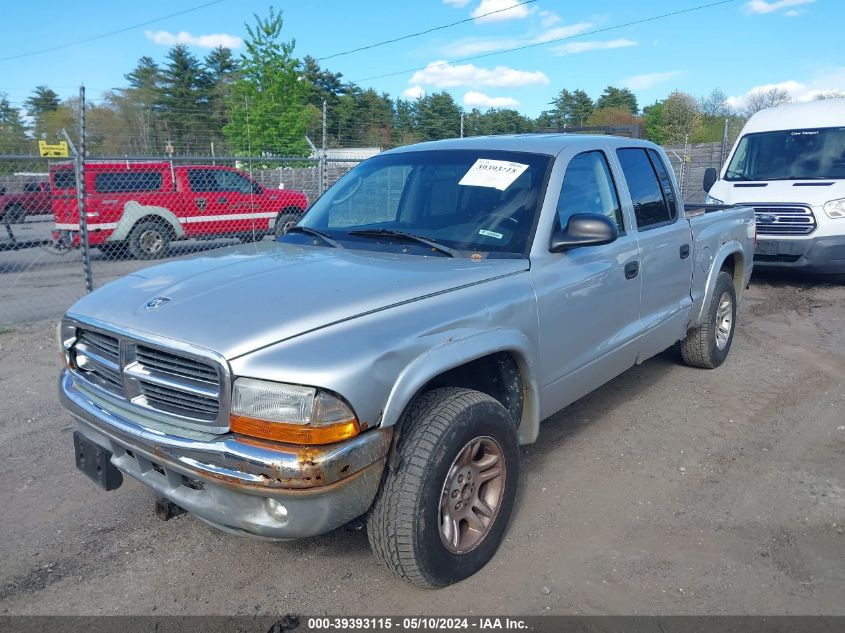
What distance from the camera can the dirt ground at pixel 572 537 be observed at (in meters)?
2.77

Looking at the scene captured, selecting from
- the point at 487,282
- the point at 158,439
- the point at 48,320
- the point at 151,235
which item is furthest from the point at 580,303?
the point at 151,235

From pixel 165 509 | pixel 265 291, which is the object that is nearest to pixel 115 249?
pixel 165 509

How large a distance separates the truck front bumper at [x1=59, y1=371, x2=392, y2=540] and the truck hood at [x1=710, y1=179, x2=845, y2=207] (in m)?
8.23

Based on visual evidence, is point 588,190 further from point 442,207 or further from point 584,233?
point 442,207

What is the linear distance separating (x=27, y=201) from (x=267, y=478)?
50.2ft

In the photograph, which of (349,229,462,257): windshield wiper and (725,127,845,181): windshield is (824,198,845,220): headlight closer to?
(725,127,845,181): windshield

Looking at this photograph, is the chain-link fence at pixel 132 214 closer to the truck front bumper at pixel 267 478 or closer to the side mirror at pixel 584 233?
the side mirror at pixel 584 233

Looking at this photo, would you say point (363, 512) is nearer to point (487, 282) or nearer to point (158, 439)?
point (158, 439)

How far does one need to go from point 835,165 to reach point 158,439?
9567 mm

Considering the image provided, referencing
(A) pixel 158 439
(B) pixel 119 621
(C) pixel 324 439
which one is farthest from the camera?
(B) pixel 119 621

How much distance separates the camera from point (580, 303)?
3.53 metres

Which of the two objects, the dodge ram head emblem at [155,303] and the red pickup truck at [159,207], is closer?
the dodge ram head emblem at [155,303]

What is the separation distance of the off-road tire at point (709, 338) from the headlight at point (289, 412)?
3910 mm

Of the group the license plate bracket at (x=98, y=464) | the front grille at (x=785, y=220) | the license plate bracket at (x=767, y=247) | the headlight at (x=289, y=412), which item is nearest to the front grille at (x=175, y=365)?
the headlight at (x=289, y=412)
